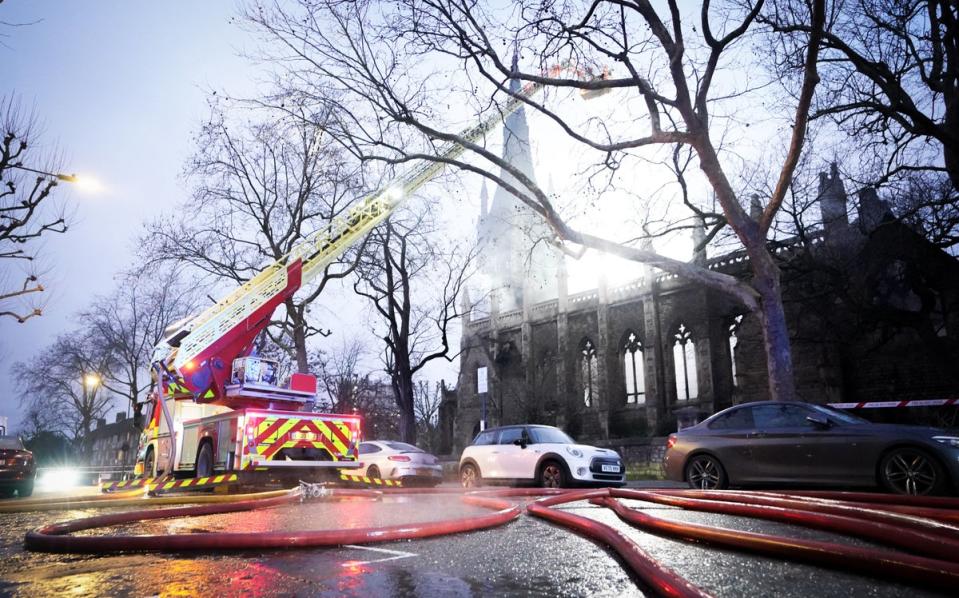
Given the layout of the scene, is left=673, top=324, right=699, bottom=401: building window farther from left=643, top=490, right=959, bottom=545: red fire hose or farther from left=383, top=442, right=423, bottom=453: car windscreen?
left=643, top=490, right=959, bottom=545: red fire hose

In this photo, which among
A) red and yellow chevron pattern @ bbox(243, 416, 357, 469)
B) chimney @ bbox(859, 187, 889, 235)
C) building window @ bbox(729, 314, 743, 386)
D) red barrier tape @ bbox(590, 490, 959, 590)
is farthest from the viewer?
building window @ bbox(729, 314, 743, 386)

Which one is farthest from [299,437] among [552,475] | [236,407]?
[552,475]

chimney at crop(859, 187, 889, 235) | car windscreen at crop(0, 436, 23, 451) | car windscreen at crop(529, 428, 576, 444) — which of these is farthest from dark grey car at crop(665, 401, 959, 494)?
car windscreen at crop(0, 436, 23, 451)

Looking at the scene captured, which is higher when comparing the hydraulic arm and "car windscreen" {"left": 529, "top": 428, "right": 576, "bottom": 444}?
the hydraulic arm

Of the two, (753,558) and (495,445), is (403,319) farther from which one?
(753,558)

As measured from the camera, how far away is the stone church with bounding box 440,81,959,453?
19.2m

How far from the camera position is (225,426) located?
383 inches

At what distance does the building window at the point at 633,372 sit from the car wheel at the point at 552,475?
70.0 ft

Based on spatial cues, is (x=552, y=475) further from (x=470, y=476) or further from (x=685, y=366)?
(x=685, y=366)

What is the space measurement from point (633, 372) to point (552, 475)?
22391 mm

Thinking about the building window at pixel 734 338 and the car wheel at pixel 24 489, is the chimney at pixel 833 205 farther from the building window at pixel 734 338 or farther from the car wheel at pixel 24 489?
the car wheel at pixel 24 489

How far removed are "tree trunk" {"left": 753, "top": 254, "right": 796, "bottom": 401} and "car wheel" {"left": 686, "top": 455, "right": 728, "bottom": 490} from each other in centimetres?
328

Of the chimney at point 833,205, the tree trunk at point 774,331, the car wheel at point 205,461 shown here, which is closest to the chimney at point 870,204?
A: the chimney at point 833,205

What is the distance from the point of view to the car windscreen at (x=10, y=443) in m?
15.5
